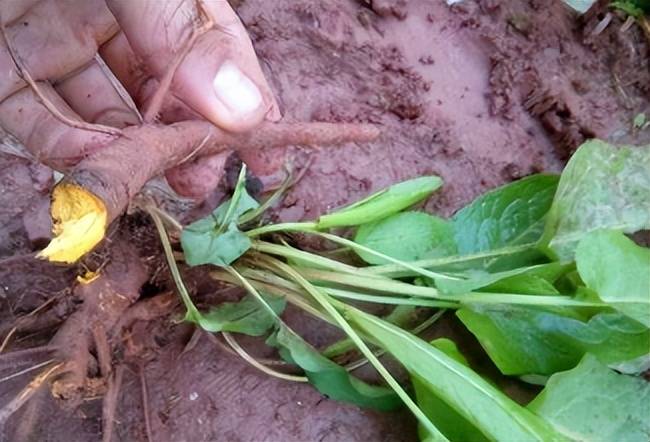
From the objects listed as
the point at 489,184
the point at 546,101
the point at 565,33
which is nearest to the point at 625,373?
the point at 489,184

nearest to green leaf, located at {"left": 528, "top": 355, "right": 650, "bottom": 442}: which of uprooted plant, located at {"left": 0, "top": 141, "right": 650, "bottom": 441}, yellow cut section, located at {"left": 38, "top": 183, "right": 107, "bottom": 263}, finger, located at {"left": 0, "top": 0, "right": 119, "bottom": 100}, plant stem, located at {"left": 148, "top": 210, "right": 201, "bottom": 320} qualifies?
uprooted plant, located at {"left": 0, "top": 141, "right": 650, "bottom": 441}

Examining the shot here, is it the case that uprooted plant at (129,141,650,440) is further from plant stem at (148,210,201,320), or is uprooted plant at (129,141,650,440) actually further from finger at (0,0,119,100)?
finger at (0,0,119,100)

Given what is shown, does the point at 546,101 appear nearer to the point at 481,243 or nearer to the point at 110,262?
the point at 481,243

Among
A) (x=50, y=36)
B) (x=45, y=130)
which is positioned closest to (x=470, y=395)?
(x=45, y=130)

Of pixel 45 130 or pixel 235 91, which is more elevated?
pixel 235 91

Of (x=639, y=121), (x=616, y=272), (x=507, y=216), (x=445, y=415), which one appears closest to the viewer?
(x=616, y=272)

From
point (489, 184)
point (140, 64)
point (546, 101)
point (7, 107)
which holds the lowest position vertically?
point (7, 107)

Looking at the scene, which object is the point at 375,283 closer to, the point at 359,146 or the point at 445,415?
the point at 445,415
